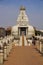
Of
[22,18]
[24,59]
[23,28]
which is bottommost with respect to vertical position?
[24,59]

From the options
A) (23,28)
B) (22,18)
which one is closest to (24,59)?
(23,28)

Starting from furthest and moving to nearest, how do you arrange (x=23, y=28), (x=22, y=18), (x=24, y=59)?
(x=22, y=18), (x=23, y=28), (x=24, y=59)

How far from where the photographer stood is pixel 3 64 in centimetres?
1628

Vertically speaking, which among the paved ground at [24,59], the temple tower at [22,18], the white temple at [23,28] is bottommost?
the paved ground at [24,59]

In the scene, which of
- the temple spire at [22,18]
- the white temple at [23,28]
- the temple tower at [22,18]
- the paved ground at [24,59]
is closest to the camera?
the paved ground at [24,59]

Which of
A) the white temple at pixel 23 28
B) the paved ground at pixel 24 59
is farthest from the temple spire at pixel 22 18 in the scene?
the paved ground at pixel 24 59

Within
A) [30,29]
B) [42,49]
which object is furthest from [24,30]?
[42,49]

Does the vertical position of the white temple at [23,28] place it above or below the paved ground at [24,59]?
above

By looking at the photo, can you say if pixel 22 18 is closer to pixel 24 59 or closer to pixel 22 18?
pixel 22 18

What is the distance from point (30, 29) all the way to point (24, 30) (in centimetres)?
162

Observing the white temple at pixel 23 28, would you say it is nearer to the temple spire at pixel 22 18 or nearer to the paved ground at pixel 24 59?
the temple spire at pixel 22 18

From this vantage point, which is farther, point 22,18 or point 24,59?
point 22,18

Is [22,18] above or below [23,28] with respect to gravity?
above

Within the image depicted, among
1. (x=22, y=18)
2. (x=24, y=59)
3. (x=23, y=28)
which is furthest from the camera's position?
(x=22, y=18)
